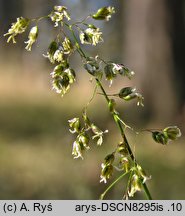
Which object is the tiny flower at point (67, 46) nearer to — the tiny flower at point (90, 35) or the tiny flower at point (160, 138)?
the tiny flower at point (90, 35)

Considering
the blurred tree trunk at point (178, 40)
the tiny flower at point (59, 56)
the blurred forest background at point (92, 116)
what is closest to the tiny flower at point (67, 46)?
the tiny flower at point (59, 56)

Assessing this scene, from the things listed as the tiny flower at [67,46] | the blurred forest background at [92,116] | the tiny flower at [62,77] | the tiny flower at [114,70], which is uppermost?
the blurred forest background at [92,116]

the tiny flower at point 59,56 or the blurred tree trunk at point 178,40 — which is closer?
the tiny flower at point 59,56

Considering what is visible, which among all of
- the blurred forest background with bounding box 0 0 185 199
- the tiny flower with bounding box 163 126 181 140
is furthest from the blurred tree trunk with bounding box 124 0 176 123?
the tiny flower with bounding box 163 126 181 140

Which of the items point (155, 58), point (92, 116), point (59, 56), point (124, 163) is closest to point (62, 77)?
point (59, 56)

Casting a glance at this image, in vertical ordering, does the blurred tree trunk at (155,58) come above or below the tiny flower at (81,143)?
above

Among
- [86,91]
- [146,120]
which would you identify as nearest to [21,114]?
[86,91]

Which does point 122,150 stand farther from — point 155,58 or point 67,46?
point 155,58

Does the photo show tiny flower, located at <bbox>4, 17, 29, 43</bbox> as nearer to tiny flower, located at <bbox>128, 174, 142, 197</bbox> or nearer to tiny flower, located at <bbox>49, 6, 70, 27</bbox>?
tiny flower, located at <bbox>49, 6, 70, 27</bbox>

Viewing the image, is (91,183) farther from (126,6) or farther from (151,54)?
(126,6)
